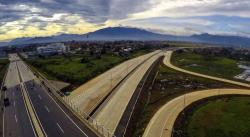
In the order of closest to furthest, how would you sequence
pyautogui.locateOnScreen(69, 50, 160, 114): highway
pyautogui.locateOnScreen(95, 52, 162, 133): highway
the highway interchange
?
the highway interchange → pyautogui.locateOnScreen(95, 52, 162, 133): highway → pyautogui.locateOnScreen(69, 50, 160, 114): highway

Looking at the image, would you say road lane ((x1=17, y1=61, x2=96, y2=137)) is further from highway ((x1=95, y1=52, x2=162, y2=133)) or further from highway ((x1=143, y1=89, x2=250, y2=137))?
highway ((x1=143, y1=89, x2=250, y2=137))

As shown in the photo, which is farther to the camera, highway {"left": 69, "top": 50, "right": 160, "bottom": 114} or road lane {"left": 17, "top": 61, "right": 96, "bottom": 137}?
highway {"left": 69, "top": 50, "right": 160, "bottom": 114}

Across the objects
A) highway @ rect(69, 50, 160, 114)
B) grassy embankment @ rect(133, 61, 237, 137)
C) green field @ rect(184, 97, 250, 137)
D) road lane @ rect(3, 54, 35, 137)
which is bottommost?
green field @ rect(184, 97, 250, 137)

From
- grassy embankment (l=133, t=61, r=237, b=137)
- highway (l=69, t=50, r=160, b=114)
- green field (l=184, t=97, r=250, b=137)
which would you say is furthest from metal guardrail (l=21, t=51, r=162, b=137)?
green field (l=184, t=97, r=250, b=137)

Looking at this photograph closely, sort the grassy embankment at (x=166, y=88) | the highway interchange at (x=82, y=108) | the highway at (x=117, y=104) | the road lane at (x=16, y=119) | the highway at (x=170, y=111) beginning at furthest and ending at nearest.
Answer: the grassy embankment at (x=166, y=88), the highway at (x=117, y=104), the highway at (x=170, y=111), the highway interchange at (x=82, y=108), the road lane at (x=16, y=119)

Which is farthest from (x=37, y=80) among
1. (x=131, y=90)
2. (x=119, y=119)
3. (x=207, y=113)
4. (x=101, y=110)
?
(x=207, y=113)

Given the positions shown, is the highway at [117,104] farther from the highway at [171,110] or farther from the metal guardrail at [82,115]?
the highway at [171,110]

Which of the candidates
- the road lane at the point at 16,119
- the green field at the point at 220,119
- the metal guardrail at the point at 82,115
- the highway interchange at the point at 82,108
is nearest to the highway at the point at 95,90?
the highway interchange at the point at 82,108

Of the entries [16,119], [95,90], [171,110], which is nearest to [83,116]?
[16,119]
